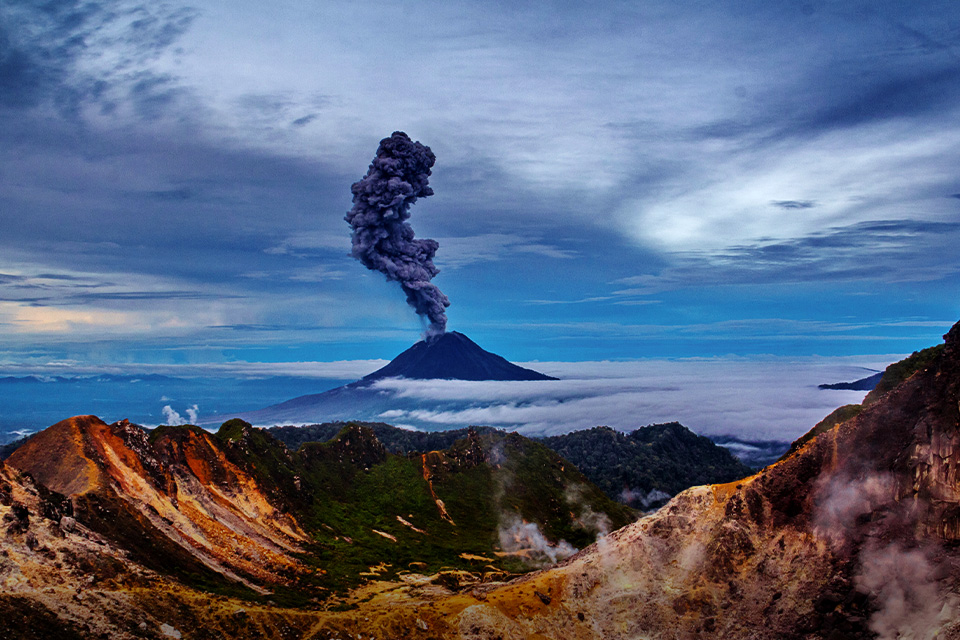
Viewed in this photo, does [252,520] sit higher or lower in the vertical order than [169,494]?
lower

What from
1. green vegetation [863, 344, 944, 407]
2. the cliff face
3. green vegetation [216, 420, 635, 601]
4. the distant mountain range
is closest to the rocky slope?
the distant mountain range

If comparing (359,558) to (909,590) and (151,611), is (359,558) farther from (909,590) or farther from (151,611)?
(909,590)

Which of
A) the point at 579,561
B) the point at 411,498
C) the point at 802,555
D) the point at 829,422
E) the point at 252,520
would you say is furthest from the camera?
the point at 411,498

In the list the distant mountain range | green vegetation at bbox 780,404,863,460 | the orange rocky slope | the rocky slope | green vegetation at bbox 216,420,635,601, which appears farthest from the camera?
green vegetation at bbox 216,420,635,601

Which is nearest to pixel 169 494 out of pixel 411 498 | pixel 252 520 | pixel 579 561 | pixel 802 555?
pixel 252 520

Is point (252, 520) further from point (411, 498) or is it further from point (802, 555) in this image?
point (802, 555)

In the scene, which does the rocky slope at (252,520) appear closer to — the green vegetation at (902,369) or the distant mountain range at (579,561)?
the distant mountain range at (579,561)

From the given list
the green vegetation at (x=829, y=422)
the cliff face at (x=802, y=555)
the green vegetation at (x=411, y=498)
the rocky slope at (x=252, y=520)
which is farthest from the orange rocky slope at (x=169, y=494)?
the green vegetation at (x=829, y=422)

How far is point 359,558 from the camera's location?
119 metres

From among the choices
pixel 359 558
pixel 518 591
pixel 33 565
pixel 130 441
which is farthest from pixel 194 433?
pixel 518 591

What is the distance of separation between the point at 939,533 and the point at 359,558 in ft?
291

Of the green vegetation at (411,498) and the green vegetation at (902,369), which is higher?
the green vegetation at (902,369)

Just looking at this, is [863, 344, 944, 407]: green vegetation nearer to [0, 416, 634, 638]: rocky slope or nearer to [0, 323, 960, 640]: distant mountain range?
[0, 323, 960, 640]: distant mountain range

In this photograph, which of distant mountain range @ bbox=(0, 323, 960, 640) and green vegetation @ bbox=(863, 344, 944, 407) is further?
green vegetation @ bbox=(863, 344, 944, 407)
